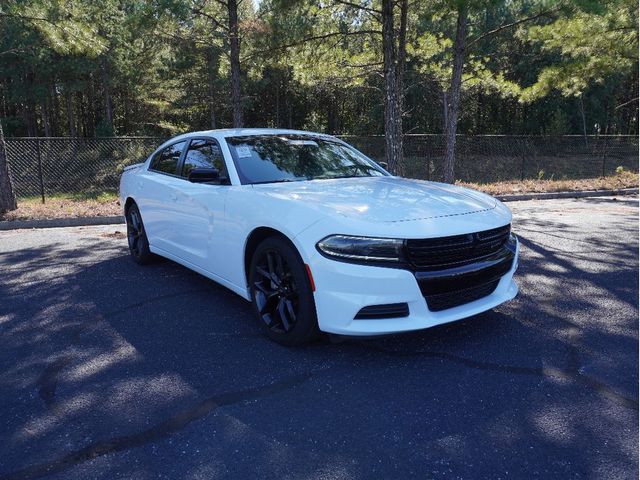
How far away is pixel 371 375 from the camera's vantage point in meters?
3.11

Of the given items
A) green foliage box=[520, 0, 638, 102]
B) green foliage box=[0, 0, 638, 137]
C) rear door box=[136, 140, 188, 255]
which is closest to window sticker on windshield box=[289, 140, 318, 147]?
rear door box=[136, 140, 188, 255]

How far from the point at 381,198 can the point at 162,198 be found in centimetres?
254

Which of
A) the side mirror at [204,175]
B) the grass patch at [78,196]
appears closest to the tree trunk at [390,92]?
the side mirror at [204,175]

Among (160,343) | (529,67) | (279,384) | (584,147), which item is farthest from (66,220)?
(529,67)

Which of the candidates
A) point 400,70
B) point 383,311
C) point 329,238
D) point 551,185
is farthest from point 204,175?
point 551,185

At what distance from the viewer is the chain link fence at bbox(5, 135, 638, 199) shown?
1315 cm

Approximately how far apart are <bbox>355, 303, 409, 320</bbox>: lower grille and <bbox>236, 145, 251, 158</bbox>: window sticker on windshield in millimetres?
1930

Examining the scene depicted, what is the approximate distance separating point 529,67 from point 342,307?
29613 millimetres

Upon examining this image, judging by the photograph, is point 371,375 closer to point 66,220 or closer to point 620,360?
point 620,360

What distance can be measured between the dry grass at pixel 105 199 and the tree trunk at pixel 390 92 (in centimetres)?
427

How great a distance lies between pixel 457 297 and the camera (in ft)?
10.7

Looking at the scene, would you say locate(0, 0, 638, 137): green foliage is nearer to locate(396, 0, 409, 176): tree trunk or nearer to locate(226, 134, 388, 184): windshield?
locate(396, 0, 409, 176): tree trunk

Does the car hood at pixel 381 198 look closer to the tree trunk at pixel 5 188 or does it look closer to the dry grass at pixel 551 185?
the tree trunk at pixel 5 188

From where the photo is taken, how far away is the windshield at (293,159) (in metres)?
4.16
